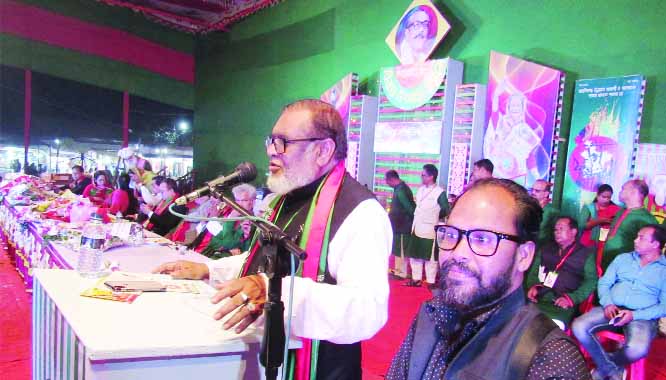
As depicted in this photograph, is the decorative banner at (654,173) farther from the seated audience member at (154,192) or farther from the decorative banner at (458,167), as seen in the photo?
the seated audience member at (154,192)

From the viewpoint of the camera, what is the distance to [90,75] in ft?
35.6

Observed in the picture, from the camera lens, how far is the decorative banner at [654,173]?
430cm

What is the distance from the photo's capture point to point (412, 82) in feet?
20.9

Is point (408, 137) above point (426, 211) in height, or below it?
above


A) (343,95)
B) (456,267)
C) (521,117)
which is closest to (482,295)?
(456,267)

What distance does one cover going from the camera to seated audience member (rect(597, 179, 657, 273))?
12.9 feet

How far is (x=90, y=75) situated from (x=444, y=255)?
11.5 m

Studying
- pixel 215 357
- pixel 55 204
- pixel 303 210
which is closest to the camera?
pixel 215 357

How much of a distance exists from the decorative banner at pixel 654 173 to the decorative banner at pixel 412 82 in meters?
2.41

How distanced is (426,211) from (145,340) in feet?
16.2

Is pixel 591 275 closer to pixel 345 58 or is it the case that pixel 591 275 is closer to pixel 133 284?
pixel 133 284

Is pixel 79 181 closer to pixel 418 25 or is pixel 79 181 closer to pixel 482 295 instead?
pixel 418 25

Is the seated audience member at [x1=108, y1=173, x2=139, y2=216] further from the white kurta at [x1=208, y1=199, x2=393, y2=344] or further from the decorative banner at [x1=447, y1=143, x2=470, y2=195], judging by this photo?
the white kurta at [x1=208, y1=199, x2=393, y2=344]

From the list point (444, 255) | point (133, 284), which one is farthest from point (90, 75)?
point (444, 255)
